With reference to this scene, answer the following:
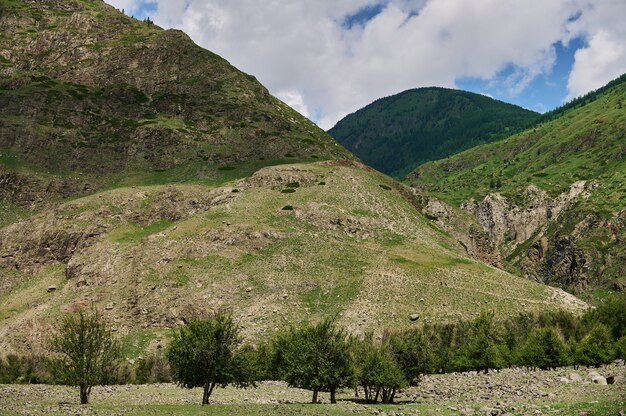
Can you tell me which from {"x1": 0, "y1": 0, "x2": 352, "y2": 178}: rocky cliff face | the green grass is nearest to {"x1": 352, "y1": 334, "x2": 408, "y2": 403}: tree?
the green grass

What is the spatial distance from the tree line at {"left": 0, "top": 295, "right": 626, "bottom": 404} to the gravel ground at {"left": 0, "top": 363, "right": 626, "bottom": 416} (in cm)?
265

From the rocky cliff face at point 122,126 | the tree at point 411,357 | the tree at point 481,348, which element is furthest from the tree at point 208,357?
the rocky cliff face at point 122,126

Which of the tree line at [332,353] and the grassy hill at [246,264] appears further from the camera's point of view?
the grassy hill at [246,264]

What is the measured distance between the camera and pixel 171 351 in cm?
5428

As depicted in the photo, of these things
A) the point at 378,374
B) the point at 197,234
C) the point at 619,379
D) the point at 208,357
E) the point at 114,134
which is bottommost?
the point at 378,374

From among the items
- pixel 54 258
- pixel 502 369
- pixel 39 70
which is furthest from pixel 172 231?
→ pixel 39 70

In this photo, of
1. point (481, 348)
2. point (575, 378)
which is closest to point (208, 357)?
point (575, 378)

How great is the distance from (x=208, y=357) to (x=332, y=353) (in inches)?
533

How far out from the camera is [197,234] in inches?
4437

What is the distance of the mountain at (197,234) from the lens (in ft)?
→ 313

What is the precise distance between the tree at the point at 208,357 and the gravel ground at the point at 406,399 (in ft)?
9.18

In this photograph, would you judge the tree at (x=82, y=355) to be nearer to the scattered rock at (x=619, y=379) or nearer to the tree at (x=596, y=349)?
the scattered rock at (x=619, y=379)

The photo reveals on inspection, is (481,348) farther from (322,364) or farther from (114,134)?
(114,134)

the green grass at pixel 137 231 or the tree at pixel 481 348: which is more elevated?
the green grass at pixel 137 231
